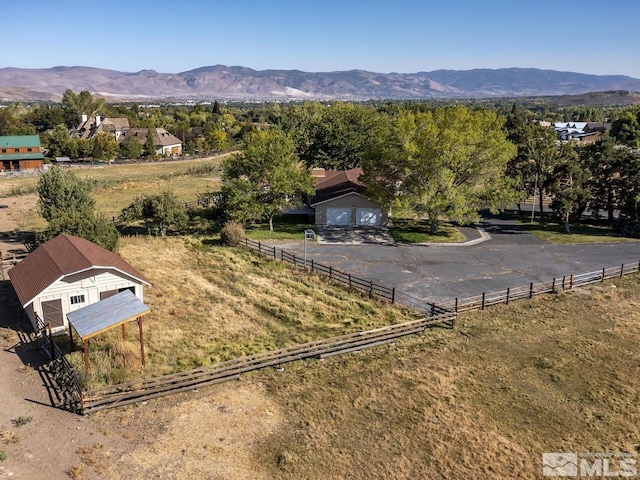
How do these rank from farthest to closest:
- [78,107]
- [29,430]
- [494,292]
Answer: [78,107], [494,292], [29,430]

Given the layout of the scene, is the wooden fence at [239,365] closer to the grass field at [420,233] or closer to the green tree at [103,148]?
the grass field at [420,233]

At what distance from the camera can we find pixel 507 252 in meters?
37.5

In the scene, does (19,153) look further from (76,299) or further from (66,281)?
(66,281)

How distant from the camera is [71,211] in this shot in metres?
35.2

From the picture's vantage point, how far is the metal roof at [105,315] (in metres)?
18.8

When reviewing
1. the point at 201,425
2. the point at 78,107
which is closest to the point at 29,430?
the point at 201,425

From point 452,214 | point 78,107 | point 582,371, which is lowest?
point 582,371

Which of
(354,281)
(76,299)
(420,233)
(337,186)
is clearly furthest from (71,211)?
(420,233)

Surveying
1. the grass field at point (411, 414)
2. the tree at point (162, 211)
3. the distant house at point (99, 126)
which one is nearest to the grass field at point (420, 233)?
the grass field at point (411, 414)

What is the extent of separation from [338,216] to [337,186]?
4.66 m

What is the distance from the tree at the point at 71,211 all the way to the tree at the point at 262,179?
10.7 meters

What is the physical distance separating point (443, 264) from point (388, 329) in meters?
12.9

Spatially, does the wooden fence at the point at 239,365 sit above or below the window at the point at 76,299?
below

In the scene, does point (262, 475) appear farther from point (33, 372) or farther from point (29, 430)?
point (33, 372)
